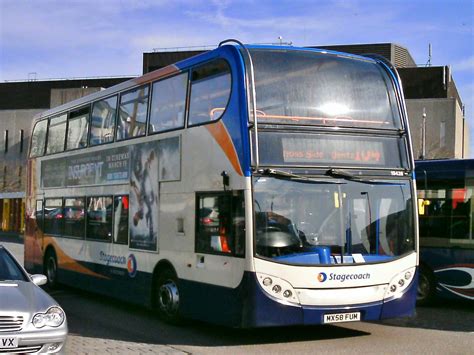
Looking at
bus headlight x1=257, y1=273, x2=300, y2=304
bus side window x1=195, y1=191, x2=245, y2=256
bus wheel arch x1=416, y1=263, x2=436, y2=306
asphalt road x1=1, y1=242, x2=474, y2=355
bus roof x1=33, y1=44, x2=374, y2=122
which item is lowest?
asphalt road x1=1, y1=242, x2=474, y2=355

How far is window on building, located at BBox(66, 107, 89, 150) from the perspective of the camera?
13.2 metres

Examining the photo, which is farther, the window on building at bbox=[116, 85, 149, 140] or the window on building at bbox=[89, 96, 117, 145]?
the window on building at bbox=[89, 96, 117, 145]

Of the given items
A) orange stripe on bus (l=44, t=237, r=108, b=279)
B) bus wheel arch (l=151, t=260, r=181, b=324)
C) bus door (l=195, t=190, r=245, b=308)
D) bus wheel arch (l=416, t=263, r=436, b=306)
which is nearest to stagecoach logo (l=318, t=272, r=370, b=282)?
bus door (l=195, t=190, r=245, b=308)

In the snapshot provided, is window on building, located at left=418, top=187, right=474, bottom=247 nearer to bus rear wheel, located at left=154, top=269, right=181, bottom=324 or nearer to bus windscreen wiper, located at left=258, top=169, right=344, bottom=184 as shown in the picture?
bus windscreen wiper, located at left=258, top=169, right=344, bottom=184

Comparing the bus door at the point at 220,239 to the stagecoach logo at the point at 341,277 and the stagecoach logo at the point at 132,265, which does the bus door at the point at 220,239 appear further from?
the stagecoach logo at the point at 132,265

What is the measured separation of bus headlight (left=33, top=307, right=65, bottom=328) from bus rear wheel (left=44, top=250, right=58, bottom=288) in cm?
804

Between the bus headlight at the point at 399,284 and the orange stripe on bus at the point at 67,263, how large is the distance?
5.77m

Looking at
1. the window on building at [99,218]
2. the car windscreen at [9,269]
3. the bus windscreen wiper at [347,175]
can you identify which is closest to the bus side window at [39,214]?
the window on building at [99,218]

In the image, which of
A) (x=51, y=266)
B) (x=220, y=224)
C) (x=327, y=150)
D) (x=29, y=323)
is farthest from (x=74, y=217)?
(x=29, y=323)

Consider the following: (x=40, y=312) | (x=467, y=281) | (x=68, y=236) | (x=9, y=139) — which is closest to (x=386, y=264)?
(x=467, y=281)

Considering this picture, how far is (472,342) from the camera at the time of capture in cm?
898

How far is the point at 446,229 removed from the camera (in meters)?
11.9

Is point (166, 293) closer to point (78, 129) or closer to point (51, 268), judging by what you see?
point (78, 129)

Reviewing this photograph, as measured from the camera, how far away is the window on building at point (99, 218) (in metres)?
12.0
